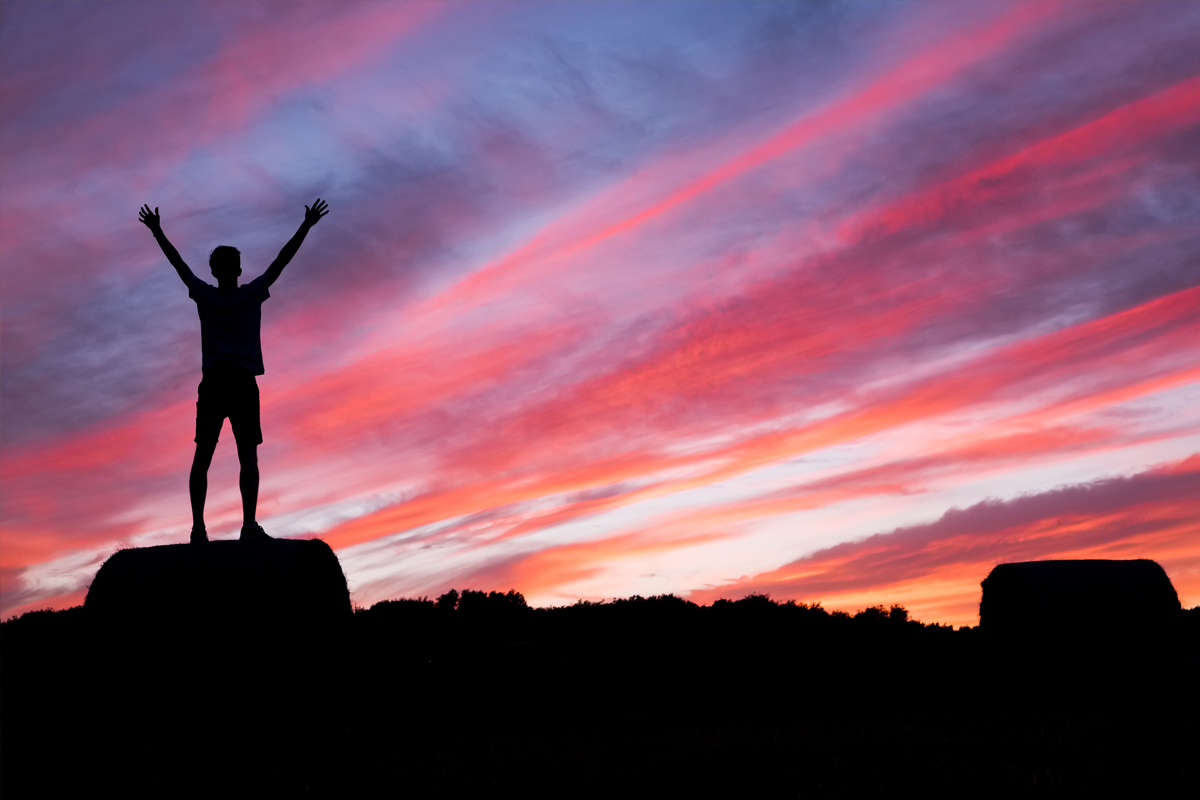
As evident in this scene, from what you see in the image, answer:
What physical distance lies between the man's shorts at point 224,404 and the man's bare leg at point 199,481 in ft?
0.30

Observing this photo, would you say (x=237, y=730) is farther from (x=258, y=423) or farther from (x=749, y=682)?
(x=749, y=682)

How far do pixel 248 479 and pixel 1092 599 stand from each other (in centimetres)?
1112

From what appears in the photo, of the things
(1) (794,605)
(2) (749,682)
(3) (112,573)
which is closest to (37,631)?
(3) (112,573)

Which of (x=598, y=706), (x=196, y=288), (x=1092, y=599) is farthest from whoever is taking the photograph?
(x=1092, y=599)

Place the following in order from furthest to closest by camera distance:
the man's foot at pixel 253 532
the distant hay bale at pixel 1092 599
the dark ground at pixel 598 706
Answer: the distant hay bale at pixel 1092 599, the man's foot at pixel 253 532, the dark ground at pixel 598 706

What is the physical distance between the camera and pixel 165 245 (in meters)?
9.46

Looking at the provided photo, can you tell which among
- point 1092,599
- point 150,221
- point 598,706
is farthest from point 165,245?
point 1092,599

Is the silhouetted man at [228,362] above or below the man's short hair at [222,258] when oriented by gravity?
below

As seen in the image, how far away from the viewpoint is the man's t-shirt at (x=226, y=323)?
9406mm

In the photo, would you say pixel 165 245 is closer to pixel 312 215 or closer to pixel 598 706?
pixel 312 215

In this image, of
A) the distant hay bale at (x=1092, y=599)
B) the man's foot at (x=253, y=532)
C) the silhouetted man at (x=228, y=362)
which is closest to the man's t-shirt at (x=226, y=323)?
the silhouetted man at (x=228, y=362)

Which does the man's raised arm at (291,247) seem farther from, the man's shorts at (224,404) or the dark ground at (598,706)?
the dark ground at (598,706)

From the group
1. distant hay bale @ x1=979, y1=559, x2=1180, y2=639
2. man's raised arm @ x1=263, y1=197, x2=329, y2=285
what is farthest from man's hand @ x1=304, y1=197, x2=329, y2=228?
distant hay bale @ x1=979, y1=559, x2=1180, y2=639

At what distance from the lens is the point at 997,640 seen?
15.3 metres
